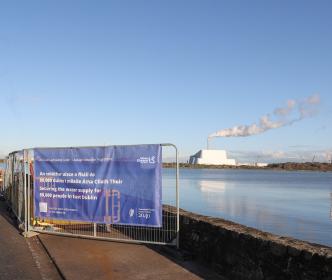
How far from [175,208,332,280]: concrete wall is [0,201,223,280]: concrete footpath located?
0.32 meters

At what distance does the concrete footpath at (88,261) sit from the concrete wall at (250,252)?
32 cm

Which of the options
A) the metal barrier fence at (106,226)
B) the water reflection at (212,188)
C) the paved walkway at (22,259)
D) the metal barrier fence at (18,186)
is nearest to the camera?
the paved walkway at (22,259)

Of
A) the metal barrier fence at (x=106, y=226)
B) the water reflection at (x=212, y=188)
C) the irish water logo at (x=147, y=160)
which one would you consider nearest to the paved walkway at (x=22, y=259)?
the metal barrier fence at (x=106, y=226)

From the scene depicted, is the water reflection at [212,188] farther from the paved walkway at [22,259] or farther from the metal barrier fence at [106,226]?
the paved walkway at [22,259]

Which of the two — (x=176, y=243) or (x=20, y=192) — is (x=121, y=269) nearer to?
(x=176, y=243)

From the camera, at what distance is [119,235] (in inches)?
399

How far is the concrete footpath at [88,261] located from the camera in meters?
7.06

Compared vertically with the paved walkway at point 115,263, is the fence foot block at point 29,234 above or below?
above

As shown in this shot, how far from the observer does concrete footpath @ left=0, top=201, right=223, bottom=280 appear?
7.06m

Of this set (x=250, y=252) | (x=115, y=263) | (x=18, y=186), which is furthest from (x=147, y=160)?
(x=18, y=186)

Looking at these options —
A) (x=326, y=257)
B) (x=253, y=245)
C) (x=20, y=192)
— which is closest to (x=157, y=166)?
(x=253, y=245)

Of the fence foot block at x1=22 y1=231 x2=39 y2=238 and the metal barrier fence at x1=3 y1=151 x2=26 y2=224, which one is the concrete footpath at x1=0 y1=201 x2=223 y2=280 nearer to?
the fence foot block at x1=22 y1=231 x2=39 y2=238

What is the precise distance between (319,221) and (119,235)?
49.0ft

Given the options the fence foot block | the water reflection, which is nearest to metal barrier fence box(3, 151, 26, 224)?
the fence foot block
